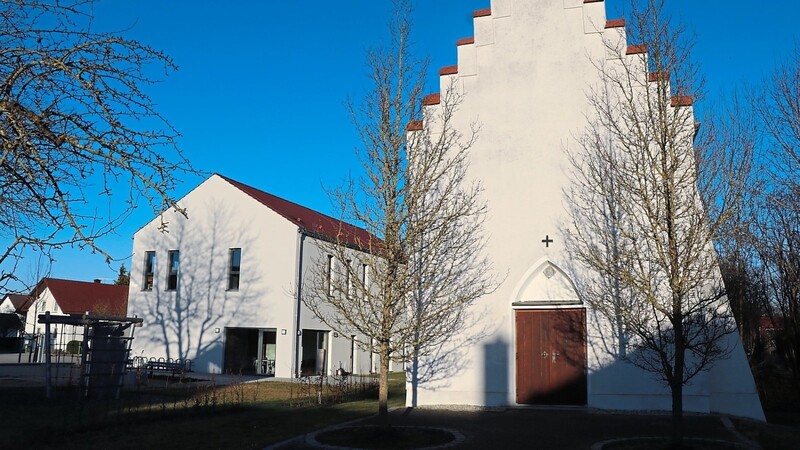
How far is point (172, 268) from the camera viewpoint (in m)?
Result: 32.1

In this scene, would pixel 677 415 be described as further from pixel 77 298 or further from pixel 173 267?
pixel 77 298

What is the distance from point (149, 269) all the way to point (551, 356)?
23.7 m

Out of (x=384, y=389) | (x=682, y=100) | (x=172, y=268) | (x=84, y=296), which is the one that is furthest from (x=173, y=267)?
(x=84, y=296)

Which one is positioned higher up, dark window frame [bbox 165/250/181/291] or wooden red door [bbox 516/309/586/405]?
dark window frame [bbox 165/250/181/291]

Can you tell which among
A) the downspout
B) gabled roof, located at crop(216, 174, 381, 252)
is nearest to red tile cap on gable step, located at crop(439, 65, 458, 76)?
gabled roof, located at crop(216, 174, 381, 252)

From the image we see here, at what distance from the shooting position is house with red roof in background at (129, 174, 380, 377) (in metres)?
29.1

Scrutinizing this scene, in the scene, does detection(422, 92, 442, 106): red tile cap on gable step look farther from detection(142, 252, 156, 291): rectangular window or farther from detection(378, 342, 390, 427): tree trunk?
detection(142, 252, 156, 291): rectangular window

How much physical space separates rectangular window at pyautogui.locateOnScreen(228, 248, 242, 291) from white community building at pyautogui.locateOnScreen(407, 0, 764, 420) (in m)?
16.4

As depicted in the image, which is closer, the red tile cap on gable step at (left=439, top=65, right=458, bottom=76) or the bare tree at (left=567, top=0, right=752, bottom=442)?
the bare tree at (left=567, top=0, right=752, bottom=442)

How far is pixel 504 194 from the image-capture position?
53.4 feet

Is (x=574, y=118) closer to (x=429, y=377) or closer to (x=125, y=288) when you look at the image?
(x=429, y=377)

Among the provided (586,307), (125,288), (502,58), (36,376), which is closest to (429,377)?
(586,307)

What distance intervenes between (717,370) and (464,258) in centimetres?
618

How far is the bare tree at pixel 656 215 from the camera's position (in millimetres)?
10500
